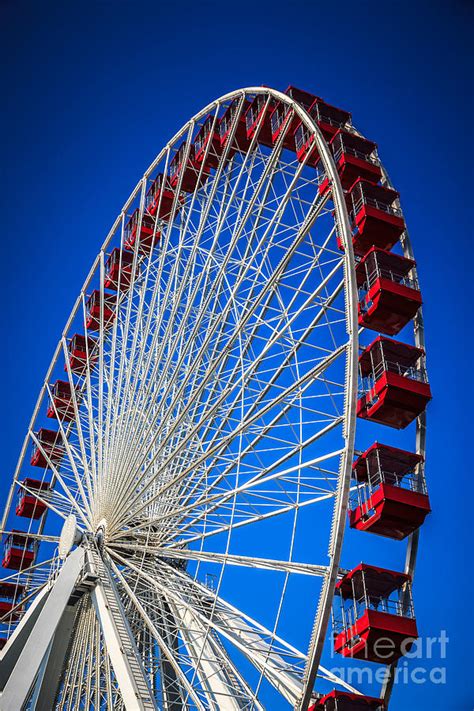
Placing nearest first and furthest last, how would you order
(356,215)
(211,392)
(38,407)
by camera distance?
(356,215) < (211,392) < (38,407)

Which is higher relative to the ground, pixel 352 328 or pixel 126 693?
pixel 352 328

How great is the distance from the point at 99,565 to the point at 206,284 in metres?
6.24

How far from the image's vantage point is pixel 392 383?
14.6m

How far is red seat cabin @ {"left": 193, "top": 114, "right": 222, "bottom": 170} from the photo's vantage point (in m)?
21.1

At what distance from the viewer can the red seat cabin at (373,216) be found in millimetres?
16344

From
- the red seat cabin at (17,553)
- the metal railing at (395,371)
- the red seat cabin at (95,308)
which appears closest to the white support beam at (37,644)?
the metal railing at (395,371)

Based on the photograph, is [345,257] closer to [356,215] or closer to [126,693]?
[356,215]

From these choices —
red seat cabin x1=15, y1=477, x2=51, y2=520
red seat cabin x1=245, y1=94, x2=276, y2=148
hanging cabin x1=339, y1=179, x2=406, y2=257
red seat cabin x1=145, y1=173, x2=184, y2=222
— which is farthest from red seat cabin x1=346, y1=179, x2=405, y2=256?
red seat cabin x1=15, y1=477, x2=51, y2=520

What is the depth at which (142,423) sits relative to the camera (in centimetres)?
1789

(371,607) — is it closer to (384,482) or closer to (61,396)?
(384,482)

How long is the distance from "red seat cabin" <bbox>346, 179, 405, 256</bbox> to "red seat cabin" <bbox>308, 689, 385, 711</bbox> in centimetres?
795

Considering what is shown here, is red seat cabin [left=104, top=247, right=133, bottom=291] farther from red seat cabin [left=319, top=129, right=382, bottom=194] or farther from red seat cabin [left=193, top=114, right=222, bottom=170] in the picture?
red seat cabin [left=319, top=129, right=382, bottom=194]

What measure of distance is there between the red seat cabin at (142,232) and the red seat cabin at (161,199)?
0.36m

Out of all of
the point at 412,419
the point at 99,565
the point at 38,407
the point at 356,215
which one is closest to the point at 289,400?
the point at 412,419
